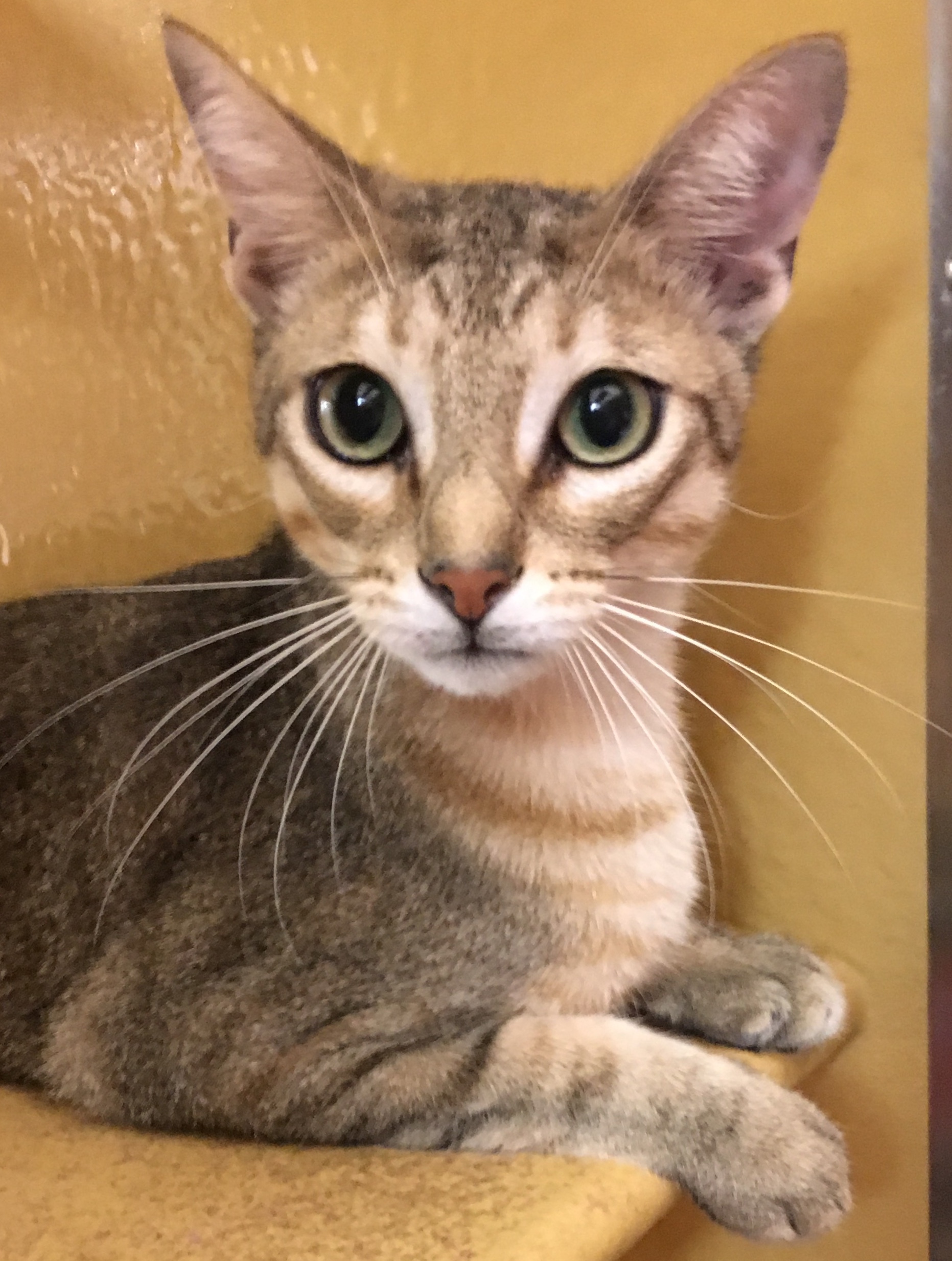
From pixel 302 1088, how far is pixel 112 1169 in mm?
139

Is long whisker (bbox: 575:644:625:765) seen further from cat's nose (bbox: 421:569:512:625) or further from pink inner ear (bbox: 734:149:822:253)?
pink inner ear (bbox: 734:149:822:253)

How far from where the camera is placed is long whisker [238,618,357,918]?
77cm

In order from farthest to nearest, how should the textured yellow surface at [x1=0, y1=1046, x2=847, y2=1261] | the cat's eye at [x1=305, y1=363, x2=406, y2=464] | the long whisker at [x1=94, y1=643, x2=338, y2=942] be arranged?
1. the long whisker at [x1=94, y1=643, x2=338, y2=942]
2. the cat's eye at [x1=305, y1=363, x2=406, y2=464]
3. the textured yellow surface at [x1=0, y1=1046, x2=847, y2=1261]

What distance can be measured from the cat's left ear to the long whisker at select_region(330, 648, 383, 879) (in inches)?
14.8

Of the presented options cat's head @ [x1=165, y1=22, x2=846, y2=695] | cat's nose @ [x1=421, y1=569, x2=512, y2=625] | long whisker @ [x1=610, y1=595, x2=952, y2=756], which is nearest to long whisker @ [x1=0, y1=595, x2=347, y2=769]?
cat's head @ [x1=165, y1=22, x2=846, y2=695]

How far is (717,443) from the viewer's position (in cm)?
76

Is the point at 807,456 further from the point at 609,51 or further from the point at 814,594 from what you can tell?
the point at 609,51

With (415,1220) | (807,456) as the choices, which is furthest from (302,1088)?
(807,456)

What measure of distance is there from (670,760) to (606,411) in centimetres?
32

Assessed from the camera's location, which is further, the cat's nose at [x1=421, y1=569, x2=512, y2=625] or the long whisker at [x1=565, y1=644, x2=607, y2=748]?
the long whisker at [x1=565, y1=644, x2=607, y2=748]

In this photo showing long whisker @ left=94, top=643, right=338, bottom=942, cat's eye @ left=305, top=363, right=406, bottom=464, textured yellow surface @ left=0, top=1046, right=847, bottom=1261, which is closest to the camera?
textured yellow surface @ left=0, top=1046, right=847, bottom=1261

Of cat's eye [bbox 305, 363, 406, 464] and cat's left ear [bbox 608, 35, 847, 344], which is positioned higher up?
cat's left ear [bbox 608, 35, 847, 344]

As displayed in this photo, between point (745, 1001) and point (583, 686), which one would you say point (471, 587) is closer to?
point (583, 686)

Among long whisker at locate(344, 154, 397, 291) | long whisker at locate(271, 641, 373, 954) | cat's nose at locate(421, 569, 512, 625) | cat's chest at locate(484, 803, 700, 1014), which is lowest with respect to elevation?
cat's chest at locate(484, 803, 700, 1014)
